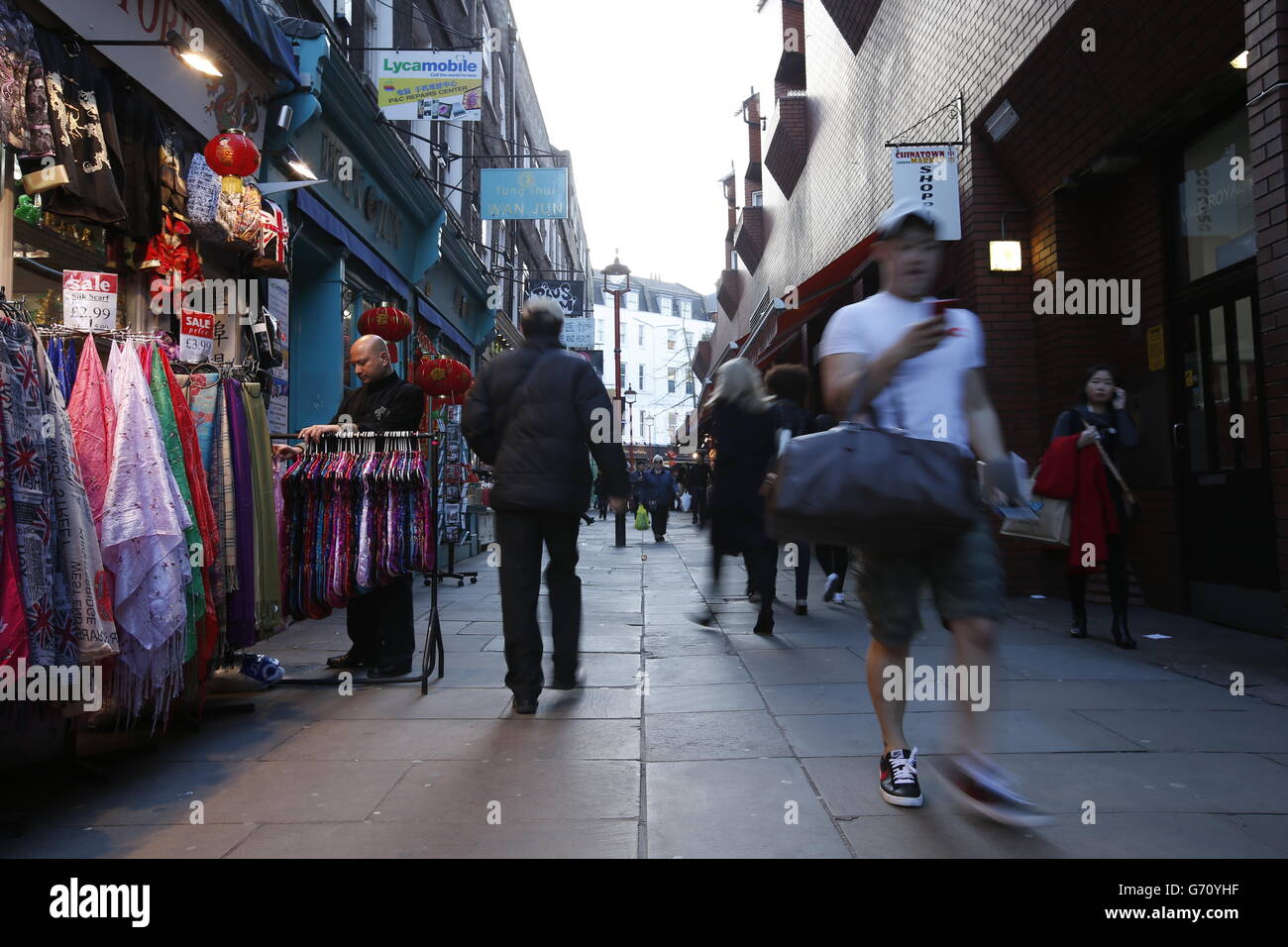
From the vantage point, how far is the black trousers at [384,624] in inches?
201

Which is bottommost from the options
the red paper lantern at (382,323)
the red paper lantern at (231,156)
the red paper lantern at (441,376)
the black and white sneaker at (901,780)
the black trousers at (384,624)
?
the black and white sneaker at (901,780)

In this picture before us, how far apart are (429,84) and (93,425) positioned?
803 centimetres

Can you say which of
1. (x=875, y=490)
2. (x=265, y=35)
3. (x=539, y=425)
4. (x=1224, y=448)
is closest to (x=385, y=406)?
(x=539, y=425)

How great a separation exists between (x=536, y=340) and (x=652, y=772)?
7.44ft

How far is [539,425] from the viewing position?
445 cm

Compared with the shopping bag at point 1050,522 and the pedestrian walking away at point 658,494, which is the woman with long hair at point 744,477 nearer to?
the shopping bag at point 1050,522

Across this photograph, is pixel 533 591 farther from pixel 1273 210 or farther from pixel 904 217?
pixel 1273 210

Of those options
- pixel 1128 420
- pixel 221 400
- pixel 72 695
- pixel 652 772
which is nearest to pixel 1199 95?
pixel 1128 420

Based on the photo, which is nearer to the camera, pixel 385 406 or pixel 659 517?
pixel 385 406

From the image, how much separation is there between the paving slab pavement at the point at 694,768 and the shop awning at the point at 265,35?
4.55 metres

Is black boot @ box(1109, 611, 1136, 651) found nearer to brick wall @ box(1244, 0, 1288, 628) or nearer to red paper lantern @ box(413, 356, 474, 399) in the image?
brick wall @ box(1244, 0, 1288, 628)

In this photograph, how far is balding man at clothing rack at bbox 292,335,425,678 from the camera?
5.10 m

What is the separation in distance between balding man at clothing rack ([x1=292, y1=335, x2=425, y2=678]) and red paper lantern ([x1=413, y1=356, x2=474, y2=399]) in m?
6.03

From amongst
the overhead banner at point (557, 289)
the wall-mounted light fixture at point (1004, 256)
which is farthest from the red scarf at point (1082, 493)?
the overhead banner at point (557, 289)
